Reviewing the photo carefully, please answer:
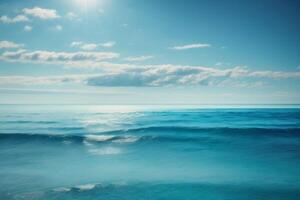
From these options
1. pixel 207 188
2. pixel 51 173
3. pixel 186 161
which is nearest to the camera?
pixel 207 188

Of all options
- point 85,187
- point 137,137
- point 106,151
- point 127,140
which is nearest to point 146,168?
point 85,187

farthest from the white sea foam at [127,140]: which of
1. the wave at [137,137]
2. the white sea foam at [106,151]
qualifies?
the white sea foam at [106,151]

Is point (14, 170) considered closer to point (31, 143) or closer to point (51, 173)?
point (51, 173)

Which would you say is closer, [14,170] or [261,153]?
[14,170]

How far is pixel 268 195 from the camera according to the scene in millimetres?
10047

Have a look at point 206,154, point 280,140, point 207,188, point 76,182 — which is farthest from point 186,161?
point 280,140

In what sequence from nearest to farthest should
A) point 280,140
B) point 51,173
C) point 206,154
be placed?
1. point 51,173
2. point 206,154
3. point 280,140

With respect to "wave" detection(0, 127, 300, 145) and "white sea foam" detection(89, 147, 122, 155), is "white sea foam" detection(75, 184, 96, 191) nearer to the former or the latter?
"white sea foam" detection(89, 147, 122, 155)

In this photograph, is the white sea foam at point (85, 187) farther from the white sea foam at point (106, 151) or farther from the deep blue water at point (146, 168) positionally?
the white sea foam at point (106, 151)

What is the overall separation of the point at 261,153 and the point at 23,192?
56.7 feet

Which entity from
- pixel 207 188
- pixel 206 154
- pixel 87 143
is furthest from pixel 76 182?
pixel 87 143

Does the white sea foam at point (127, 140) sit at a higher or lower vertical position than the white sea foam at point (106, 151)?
higher

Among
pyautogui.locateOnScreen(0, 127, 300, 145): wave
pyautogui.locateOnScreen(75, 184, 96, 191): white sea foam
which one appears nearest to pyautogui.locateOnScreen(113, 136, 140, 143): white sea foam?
pyautogui.locateOnScreen(0, 127, 300, 145): wave

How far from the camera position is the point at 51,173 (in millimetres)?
13031
